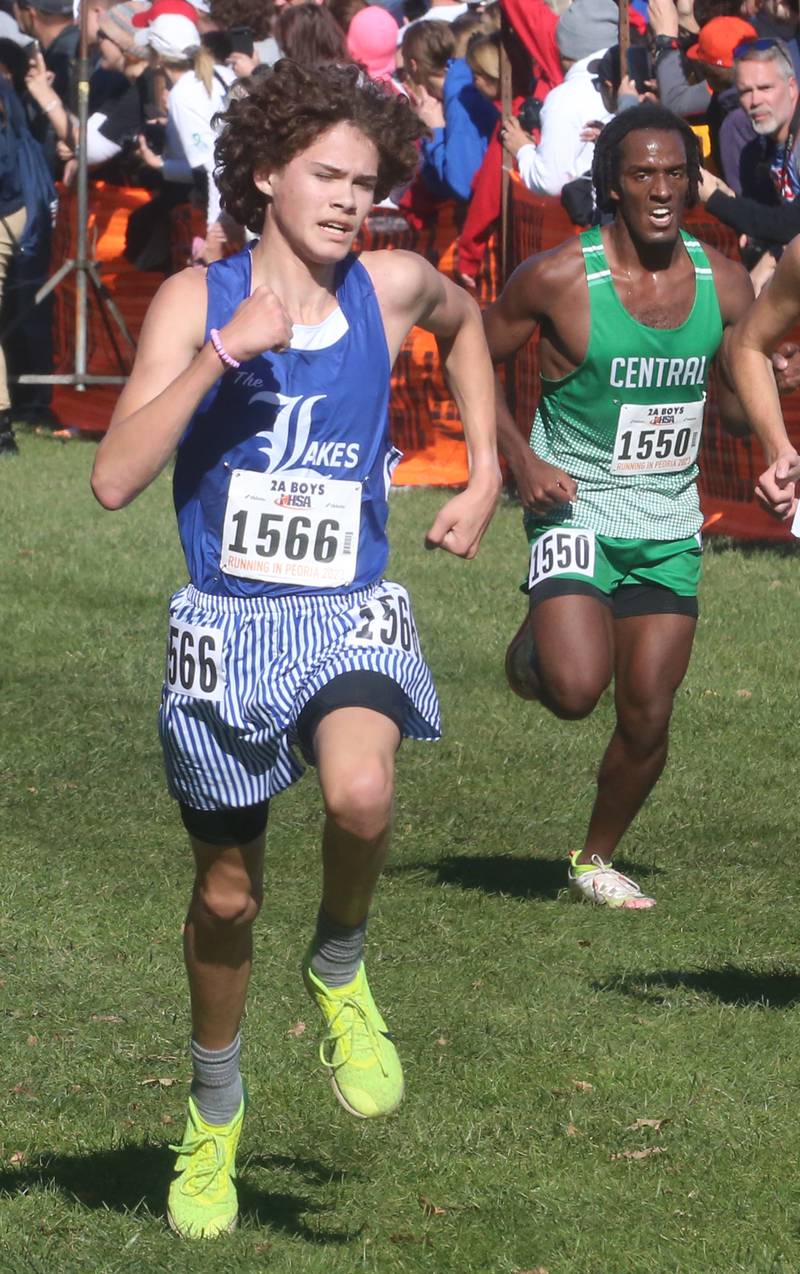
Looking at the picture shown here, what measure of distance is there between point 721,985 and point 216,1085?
198cm

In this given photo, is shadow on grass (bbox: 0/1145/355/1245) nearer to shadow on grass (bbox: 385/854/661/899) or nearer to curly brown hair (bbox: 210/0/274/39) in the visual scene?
shadow on grass (bbox: 385/854/661/899)

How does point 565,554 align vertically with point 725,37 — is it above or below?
below

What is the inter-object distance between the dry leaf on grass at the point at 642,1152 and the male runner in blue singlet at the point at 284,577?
61 centimetres

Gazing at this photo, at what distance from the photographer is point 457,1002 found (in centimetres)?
561

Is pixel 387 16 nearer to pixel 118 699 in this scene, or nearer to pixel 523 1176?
pixel 118 699

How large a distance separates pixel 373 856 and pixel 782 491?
1716 mm

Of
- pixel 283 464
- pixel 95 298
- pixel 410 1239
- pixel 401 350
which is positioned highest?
pixel 283 464

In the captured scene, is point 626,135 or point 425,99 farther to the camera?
point 425,99

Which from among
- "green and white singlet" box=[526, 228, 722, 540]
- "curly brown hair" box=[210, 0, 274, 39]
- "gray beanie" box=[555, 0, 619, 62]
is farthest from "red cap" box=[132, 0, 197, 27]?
"green and white singlet" box=[526, 228, 722, 540]

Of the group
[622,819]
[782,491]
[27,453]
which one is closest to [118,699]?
[622,819]

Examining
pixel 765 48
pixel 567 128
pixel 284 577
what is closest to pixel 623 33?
pixel 567 128

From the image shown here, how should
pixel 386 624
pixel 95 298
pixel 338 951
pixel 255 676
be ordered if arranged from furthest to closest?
pixel 95 298 < pixel 338 951 < pixel 386 624 < pixel 255 676

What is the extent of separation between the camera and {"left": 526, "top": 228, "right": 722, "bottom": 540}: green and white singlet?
21.5 feet

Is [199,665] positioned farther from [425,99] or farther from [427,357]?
[427,357]
